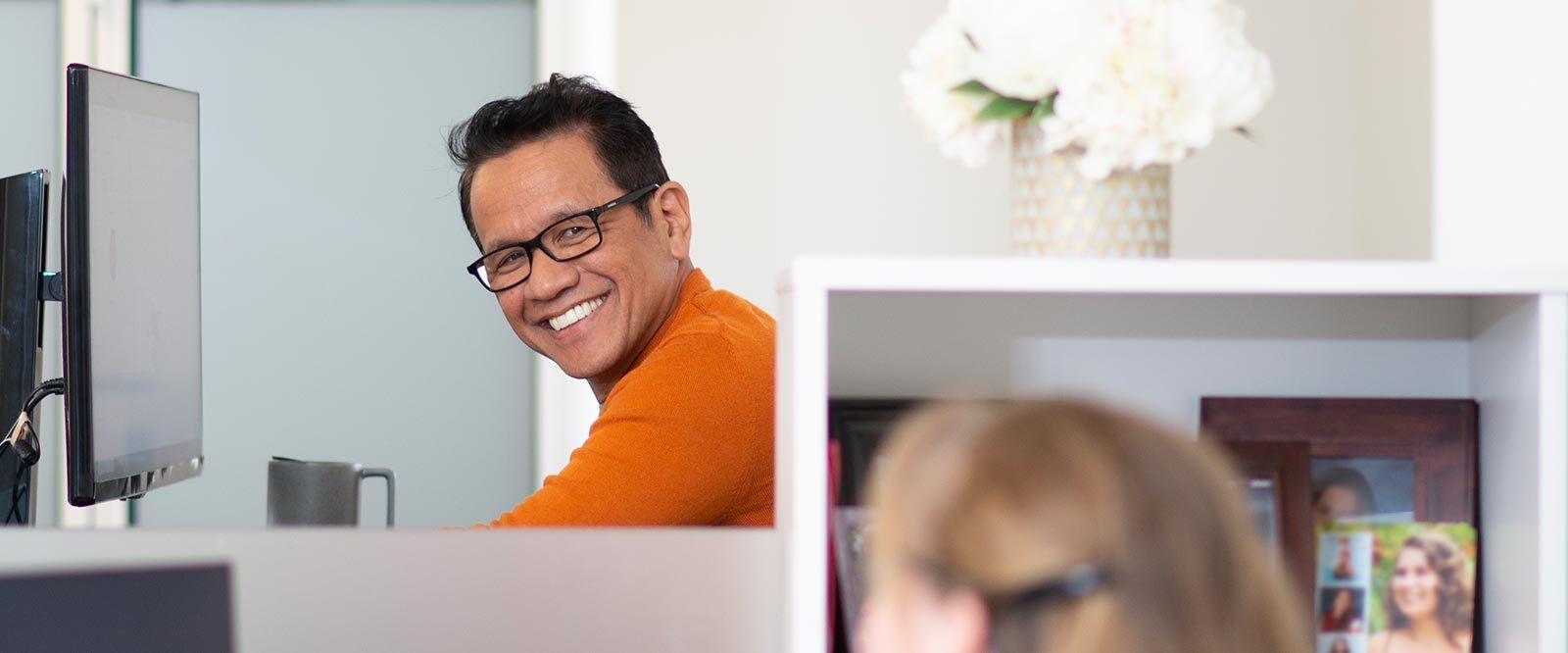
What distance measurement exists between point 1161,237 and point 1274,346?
0.15 meters

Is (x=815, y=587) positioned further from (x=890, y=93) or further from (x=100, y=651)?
(x=890, y=93)

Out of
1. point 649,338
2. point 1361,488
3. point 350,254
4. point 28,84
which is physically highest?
point 28,84

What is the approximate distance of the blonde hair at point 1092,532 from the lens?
539mm

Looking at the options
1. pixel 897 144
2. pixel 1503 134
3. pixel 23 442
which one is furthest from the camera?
pixel 897 144

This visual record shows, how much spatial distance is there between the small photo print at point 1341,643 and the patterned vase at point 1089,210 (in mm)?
281

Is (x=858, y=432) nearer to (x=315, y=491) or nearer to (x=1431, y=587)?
(x=1431, y=587)

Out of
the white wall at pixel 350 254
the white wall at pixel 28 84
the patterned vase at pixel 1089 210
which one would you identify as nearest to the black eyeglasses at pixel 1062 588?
the patterned vase at pixel 1089 210

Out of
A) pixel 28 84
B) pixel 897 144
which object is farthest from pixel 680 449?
pixel 28 84

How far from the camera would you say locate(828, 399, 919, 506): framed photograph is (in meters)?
0.94

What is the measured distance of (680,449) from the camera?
1132 mm

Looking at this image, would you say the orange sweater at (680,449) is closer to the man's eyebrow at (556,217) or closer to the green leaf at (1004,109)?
the man's eyebrow at (556,217)

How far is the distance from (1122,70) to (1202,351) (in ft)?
0.81

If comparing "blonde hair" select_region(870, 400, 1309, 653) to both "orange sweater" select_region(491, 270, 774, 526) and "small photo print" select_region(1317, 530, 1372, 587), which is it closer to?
"small photo print" select_region(1317, 530, 1372, 587)

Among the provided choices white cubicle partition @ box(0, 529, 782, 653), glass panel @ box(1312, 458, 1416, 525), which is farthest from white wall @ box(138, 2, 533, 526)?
glass panel @ box(1312, 458, 1416, 525)
